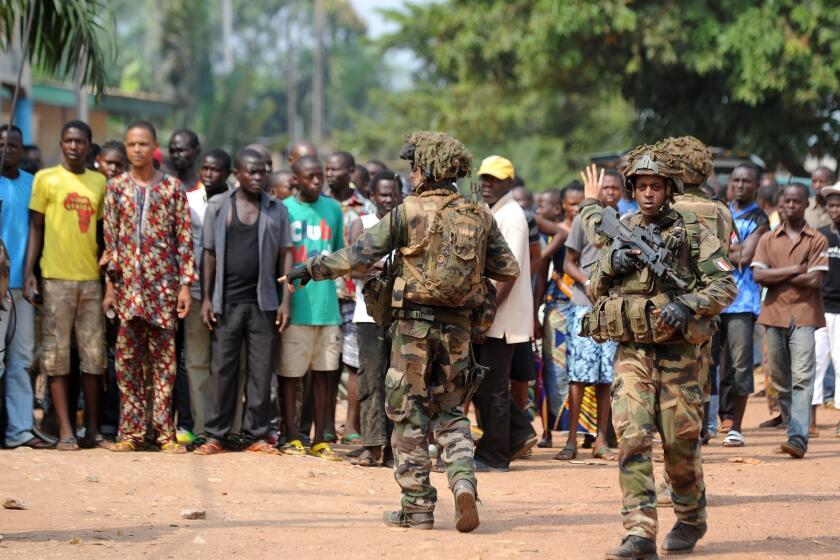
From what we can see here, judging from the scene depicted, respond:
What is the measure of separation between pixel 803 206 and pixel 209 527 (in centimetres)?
551

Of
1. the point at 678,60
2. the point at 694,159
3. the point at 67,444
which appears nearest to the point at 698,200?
the point at 694,159

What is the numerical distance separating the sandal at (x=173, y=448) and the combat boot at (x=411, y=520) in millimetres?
2748

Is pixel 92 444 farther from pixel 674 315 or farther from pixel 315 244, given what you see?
pixel 674 315

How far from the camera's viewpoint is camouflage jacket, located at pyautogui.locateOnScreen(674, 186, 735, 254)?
21.5ft

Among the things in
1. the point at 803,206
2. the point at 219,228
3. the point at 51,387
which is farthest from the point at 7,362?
the point at 803,206

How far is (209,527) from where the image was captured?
22.8ft

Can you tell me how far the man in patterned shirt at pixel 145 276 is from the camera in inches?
364

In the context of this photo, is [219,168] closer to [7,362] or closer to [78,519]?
[7,362]

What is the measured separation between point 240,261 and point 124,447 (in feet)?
5.10

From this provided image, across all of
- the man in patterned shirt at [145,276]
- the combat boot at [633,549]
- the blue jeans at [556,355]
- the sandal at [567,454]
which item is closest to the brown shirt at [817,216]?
the blue jeans at [556,355]

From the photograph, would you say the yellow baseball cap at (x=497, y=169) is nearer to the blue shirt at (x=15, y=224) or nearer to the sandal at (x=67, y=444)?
the blue shirt at (x=15, y=224)

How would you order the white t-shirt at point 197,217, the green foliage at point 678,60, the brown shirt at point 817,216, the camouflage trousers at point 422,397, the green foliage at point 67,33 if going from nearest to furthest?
the camouflage trousers at point 422,397 < the white t-shirt at point 197,217 < the green foliage at point 67,33 < the brown shirt at point 817,216 < the green foliage at point 678,60

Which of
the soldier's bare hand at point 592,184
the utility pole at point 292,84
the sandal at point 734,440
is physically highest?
the utility pole at point 292,84

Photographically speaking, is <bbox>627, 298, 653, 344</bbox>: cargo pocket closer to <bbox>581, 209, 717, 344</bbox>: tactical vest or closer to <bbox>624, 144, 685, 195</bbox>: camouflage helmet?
<bbox>581, 209, 717, 344</bbox>: tactical vest
